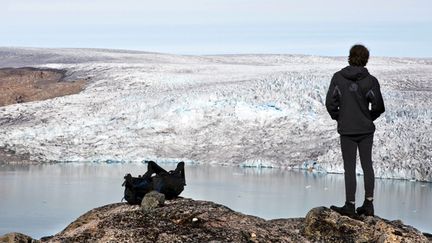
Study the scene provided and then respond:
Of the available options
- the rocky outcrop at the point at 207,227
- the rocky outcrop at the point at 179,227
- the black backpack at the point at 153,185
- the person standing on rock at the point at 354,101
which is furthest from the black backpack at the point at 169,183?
the person standing on rock at the point at 354,101

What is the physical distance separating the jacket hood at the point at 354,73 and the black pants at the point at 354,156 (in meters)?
0.56

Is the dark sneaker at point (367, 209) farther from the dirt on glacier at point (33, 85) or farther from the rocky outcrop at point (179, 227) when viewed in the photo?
the dirt on glacier at point (33, 85)

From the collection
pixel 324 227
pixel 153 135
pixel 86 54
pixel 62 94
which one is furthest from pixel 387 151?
pixel 86 54

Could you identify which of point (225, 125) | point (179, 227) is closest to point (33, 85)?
point (225, 125)

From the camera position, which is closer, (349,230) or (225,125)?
(349,230)

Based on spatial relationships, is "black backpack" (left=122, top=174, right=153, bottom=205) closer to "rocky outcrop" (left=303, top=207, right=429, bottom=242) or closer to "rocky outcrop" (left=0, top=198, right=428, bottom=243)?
"rocky outcrop" (left=0, top=198, right=428, bottom=243)

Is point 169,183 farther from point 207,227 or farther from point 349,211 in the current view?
point 349,211

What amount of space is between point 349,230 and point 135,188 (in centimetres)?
204

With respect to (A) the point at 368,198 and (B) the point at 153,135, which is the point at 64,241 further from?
(B) the point at 153,135

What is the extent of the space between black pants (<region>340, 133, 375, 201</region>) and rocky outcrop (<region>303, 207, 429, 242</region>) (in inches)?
13.6

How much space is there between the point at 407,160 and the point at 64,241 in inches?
818

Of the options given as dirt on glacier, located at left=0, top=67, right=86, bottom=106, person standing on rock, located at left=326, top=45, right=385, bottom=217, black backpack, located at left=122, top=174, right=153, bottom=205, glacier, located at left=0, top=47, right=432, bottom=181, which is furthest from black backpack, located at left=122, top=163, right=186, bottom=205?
dirt on glacier, located at left=0, top=67, right=86, bottom=106

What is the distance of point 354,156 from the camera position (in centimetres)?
786

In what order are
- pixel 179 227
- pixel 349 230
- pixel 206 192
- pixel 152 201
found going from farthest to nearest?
pixel 206 192
pixel 349 230
pixel 152 201
pixel 179 227
